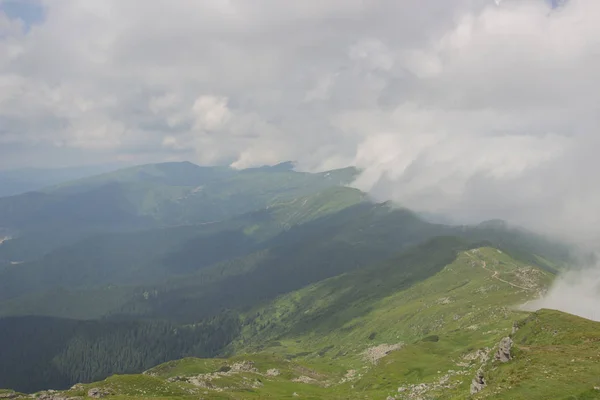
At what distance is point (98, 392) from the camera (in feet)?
332

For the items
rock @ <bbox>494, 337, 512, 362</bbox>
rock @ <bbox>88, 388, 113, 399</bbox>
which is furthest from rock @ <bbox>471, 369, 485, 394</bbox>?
rock @ <bbox>88, 388, 113, 399</bbox>

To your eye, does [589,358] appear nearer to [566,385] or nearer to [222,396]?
[566,385]

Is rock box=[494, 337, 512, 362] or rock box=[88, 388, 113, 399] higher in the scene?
rock box=[494, 337, 512, 362]

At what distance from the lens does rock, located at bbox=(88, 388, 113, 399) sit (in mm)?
99319

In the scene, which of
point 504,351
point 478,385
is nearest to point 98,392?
point 478,385

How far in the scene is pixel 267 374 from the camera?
194625mm

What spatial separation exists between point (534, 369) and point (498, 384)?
25.3 feet

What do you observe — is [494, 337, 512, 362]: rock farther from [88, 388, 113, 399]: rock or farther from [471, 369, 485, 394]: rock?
[88, 388, 113, 399]: rock

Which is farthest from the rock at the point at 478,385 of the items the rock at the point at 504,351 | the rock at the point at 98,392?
the rock at the point at 98,392

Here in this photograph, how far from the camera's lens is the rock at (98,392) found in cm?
9932

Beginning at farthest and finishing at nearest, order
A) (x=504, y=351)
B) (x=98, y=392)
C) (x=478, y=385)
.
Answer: (x=98, y=392) → (x=504, y=351) → (x=478, y=385)

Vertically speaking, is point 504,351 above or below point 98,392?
above

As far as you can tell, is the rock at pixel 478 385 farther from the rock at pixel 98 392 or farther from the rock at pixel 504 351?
the rock at pixel 98 392

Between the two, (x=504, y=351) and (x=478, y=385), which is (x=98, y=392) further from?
(x=504, y=351)
